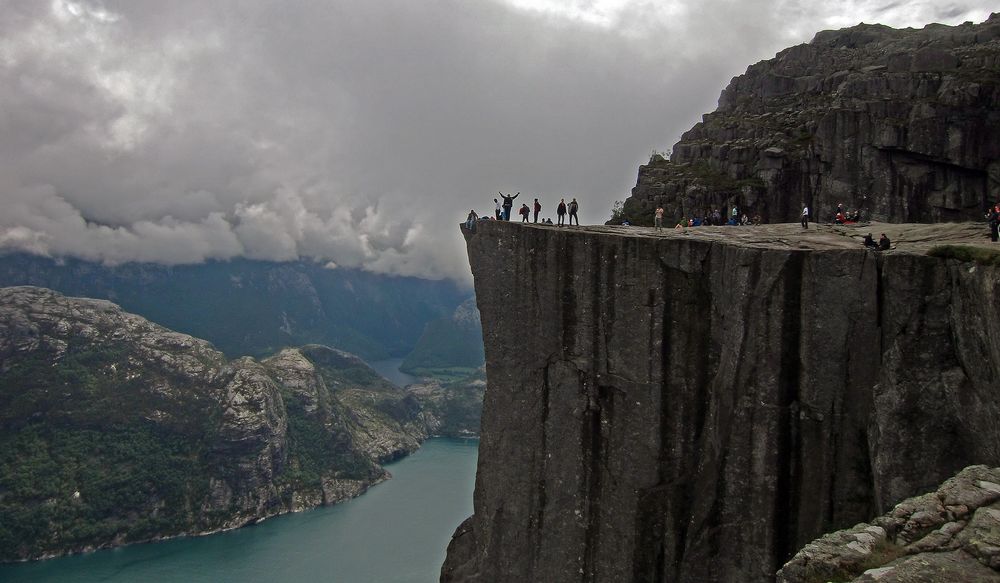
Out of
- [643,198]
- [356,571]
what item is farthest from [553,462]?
[356,571]

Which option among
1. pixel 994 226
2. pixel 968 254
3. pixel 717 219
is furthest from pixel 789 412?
pixel 717 219

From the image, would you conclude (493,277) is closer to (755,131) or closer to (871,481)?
(871,481)

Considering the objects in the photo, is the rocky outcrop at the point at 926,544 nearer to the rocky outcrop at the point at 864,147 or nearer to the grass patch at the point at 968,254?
the grass patch at the point at 968,254

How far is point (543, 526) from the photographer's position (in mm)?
29000

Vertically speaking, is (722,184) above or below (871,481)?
above

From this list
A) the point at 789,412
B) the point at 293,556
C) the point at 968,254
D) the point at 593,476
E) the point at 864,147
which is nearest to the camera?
the point at 968,254

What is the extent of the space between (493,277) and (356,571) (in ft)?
437

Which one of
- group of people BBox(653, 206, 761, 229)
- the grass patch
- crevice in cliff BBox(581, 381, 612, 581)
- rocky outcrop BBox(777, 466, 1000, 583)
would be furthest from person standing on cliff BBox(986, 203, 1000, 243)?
crevice in cliff BBox(581, 381, 612, 581)

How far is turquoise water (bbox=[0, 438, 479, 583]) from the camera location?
146375mm

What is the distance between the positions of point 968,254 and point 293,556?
172937 mm

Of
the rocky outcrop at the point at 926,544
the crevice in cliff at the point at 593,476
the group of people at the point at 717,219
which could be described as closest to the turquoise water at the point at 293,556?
the group of people at the point at 717,219

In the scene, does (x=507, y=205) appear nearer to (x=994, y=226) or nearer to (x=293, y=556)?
(x=994, y=226)

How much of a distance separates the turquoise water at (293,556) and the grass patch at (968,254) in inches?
5108

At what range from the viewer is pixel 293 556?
164 meters
